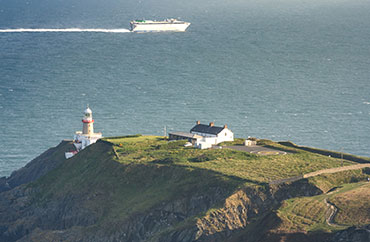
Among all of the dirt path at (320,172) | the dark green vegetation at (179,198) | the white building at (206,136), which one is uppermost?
the white building at (206,136)

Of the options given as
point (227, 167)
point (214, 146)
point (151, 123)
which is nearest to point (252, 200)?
point (227, 167)

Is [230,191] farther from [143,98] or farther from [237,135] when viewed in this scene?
[143,98]

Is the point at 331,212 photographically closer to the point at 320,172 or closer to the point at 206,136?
the point at 320,172

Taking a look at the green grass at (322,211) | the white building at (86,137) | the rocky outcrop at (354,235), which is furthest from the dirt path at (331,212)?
the white building at (86,137)

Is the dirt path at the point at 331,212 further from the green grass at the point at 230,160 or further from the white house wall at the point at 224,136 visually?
the white house wall at the point at 224,136

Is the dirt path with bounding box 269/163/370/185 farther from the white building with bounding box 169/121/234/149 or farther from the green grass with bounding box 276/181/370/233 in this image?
the white building with bounding box 169/121/234/149

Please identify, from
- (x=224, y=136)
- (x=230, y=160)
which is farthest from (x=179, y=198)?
(x=224, y=136)

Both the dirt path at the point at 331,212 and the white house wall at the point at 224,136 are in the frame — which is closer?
the dirt path at the point at 331,212

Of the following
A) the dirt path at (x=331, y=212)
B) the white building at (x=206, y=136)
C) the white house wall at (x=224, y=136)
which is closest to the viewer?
the dirt path at (x=331, y=212)

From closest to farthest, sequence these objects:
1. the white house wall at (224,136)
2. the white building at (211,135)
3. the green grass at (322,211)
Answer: the green grass at (322,211)
the white building at (211,135)
the white house wall at (224,136)

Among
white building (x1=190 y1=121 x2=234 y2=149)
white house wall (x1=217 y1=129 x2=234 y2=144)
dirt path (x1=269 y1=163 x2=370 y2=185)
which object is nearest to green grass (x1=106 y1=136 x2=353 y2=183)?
dirt path (x1=269 y1=163 x2=370 y2=185)
